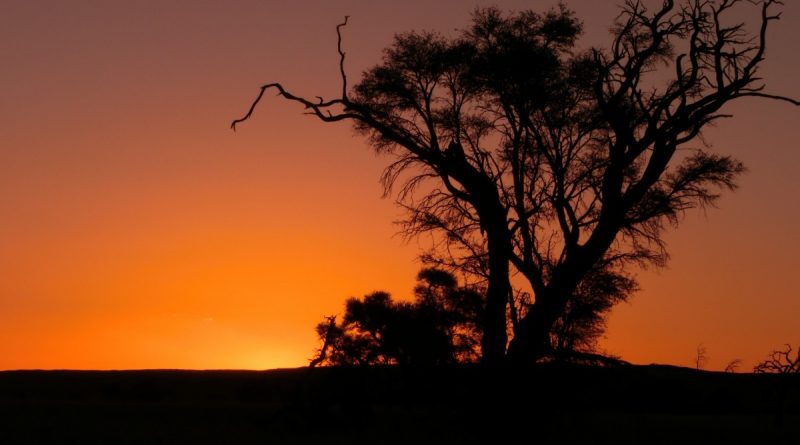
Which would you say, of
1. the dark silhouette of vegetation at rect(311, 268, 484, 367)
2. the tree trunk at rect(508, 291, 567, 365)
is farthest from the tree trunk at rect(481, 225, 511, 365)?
the dark silhouette of vegetation at rect(311, 268, 484, 367)

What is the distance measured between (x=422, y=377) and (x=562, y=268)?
5.51m

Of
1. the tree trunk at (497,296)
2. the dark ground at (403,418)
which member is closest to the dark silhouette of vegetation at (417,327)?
the dark ground at (403,418)

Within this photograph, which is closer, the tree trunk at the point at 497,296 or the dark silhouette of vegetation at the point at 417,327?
the tree trunk at the point at 497,296

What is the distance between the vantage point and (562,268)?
1969 centimetres

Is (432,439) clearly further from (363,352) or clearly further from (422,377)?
(363,352)

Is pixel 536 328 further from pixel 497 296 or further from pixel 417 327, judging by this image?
pixel 417 327

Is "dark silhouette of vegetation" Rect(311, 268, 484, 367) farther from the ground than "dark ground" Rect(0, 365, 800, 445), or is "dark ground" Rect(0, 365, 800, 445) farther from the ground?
"dark silhouette of vegetation" Rect(311, 268, 484, 367)

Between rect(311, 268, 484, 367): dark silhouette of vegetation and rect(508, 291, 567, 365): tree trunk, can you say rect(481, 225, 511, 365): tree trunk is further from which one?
rect(311, 268, 484, 367): dark silhouette of vegetation

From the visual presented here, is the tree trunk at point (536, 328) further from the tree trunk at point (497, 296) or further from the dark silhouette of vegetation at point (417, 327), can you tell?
the dark silhouette of vegetation at point (417, 327)

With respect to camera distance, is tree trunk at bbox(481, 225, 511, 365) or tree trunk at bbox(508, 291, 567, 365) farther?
tree trunk at bbox(481, 225, 511, 365)

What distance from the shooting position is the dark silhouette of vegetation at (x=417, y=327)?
87.1ft

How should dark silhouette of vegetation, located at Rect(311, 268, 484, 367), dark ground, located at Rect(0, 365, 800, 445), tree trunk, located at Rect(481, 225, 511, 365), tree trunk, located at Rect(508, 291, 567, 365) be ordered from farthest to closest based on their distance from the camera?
dark silhouette of vegetation, located at Rect(311, 268, 484, 367) < tree trunk, located at Rect(481, 225, 511, 365) < tree trunk, located at Rect(508, 291, 567, 365) < dark ground, located at Rect(0, 365, 800, 445)

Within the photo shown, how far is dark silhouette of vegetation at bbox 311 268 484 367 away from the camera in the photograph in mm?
26562

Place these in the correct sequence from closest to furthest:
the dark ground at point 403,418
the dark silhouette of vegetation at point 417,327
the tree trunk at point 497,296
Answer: the dark ground at point 403,418, the tree trunk at point 497,296, the dark silhouette of vegetation at point 417,327
